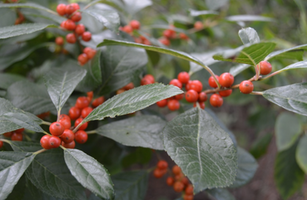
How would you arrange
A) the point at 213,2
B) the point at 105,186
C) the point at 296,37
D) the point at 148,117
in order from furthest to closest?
the point at 296,37 → the point at 213,2 → the point at 148,117 → the point at 105,186

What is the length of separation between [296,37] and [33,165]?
10.3 feet

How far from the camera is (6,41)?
0.97 m

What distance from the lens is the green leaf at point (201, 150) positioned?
549mm

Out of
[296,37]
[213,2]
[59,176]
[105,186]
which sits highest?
[213,2]

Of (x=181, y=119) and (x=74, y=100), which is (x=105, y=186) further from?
(x=74, y=100)

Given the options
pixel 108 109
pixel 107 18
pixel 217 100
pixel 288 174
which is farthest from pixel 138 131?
pixel 288 174

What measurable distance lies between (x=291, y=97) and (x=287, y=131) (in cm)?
110

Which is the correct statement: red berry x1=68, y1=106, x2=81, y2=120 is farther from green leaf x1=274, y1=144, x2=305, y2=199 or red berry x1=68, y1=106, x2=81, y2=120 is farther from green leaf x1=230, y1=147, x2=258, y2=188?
green leaf x1=274, y1=144, x2=305, y2=199

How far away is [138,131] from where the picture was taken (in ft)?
2.44

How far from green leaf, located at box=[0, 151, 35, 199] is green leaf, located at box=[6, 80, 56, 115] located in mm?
213

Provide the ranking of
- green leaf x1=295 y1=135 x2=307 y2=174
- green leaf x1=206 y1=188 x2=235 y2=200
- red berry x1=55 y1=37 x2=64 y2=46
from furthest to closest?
green leaf x1=295 y1=135 x2=307 y2=174 → red berry x1=55 y1=37 x2=64 y2=46 → green leaf x1=206 y1=188 x2=235 y2=200

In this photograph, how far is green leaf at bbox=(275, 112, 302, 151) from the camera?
5.00 ft

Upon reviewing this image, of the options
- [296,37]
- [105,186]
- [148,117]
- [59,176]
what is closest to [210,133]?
[148,117]

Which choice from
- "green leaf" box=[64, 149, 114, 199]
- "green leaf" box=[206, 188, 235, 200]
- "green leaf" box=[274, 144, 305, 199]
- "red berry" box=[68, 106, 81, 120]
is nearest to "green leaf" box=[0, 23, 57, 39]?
"red berry" box=[68, 106, 81, 120]
